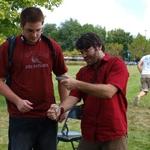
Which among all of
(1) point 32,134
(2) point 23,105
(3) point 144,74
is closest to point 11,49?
(2) point 23,105

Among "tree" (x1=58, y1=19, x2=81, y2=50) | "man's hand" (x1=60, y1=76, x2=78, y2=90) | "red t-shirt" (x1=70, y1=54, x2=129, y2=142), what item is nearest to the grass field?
"red t-shirt" (x1=70, y1=54, x2=129, y2=142)

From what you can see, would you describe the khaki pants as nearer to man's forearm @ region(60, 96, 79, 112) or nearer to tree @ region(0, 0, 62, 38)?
man's forearm @ region(60, 96, 79, 112)

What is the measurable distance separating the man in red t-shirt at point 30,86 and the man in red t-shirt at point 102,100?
7.4 inches

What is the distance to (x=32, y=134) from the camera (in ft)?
16.5

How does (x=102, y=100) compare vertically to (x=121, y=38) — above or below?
above

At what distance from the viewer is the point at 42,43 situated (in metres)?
5.04

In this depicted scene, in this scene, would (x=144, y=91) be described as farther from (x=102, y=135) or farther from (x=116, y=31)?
(x=116, y=31)

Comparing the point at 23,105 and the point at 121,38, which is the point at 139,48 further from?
the point at 23,105

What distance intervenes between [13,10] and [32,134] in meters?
15.6

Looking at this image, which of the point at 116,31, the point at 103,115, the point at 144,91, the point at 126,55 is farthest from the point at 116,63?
the point at 116,31

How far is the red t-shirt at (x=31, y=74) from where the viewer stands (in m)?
4.90

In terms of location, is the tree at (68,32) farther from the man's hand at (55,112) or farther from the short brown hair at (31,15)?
the short brown hair at (31,15)

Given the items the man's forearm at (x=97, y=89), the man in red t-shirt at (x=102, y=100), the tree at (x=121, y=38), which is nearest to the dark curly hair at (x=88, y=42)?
the man in red t-shirt at (x=102, y=100)

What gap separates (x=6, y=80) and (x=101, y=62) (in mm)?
943
